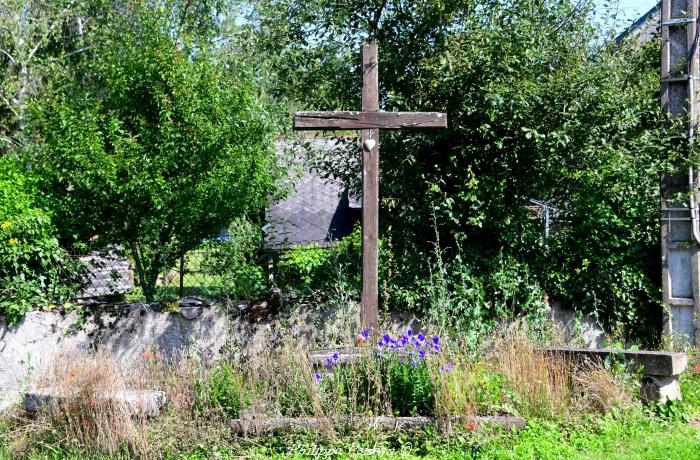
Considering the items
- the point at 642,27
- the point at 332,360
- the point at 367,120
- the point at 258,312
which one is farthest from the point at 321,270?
the point at 642,27

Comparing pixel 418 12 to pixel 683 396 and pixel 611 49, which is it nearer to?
pixel 611 49

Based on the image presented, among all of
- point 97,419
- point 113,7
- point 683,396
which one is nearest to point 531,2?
point 683,396

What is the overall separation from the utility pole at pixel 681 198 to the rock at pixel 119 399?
17.1ft

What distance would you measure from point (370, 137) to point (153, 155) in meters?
2.26

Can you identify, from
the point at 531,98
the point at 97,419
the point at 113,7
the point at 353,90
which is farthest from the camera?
the point at 113,7

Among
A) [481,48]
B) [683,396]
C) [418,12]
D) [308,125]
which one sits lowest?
[683,396]

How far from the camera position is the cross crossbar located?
6098 mm

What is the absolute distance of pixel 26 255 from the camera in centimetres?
644

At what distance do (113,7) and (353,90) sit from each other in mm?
11167

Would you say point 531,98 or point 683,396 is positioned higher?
point 531,98

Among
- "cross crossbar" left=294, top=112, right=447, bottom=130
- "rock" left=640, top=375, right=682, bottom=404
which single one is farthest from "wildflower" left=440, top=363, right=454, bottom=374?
"cross crossbar" left=294, top=112, right=447, bottom=130

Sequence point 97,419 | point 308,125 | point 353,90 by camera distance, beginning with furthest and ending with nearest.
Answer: point 353,90
point 308,125
point 97,419

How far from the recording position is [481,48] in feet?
22.2

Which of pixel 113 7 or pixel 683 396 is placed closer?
pixel 683 396
